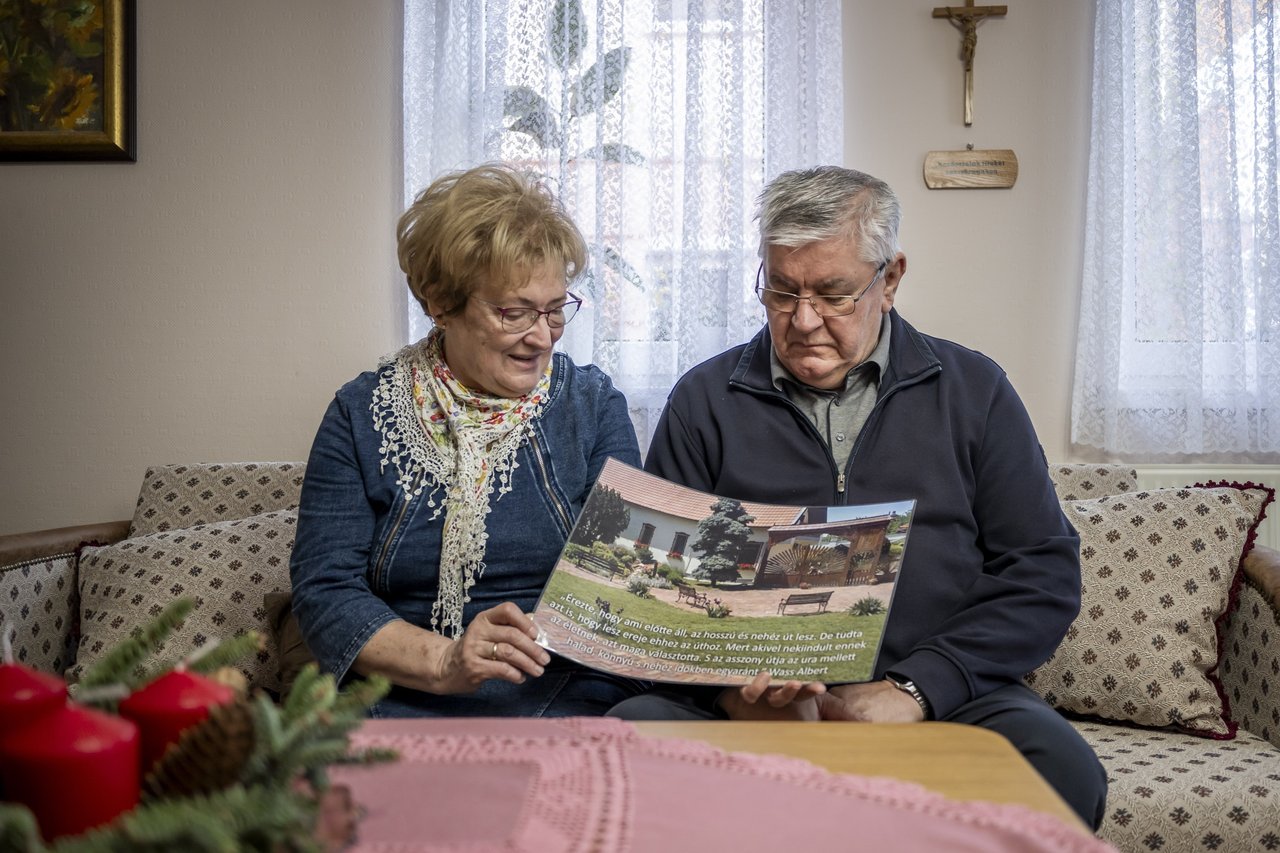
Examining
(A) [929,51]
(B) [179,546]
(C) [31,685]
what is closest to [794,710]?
(C) [31,685]

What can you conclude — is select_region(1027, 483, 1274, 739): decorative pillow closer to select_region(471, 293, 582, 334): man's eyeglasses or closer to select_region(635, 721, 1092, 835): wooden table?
select_region(635, 721, 1092, 835): wooden table

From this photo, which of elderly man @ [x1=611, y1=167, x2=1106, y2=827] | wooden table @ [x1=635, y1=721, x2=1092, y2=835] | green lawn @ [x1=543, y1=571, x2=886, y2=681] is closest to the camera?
wooden table @ [x1=635, y1=721, x2=1092, y2=835]

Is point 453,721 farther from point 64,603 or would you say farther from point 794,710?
point 64,603

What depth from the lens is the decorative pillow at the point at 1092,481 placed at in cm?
237

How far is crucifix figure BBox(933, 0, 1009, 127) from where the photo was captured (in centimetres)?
280

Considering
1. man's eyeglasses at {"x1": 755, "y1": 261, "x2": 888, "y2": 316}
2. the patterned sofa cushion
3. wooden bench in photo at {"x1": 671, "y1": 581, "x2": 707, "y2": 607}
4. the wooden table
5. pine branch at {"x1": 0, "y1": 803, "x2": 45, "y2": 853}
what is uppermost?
man's eyeglasses at {"x1": 755, "y1": 261, "x2": 888, "y2": 316}

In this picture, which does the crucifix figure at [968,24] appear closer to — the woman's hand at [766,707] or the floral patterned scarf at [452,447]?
the floral patterned scarf at [452,447]

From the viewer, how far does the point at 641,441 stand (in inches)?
114

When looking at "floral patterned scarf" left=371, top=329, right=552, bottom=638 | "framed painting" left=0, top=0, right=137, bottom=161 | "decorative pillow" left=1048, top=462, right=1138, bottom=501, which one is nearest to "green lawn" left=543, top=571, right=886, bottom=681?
"floral patterned scarf" left=371, top=329, right=552, bottom=638

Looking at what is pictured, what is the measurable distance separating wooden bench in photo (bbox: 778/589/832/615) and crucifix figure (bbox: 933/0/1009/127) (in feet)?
6.41

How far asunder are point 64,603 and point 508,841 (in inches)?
75.1

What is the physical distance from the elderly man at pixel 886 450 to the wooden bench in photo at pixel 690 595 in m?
0.26

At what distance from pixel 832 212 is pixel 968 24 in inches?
55.2

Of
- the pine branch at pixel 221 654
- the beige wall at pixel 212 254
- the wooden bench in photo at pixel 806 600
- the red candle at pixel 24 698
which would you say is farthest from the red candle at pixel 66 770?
the beige wall at pixel 212 254
